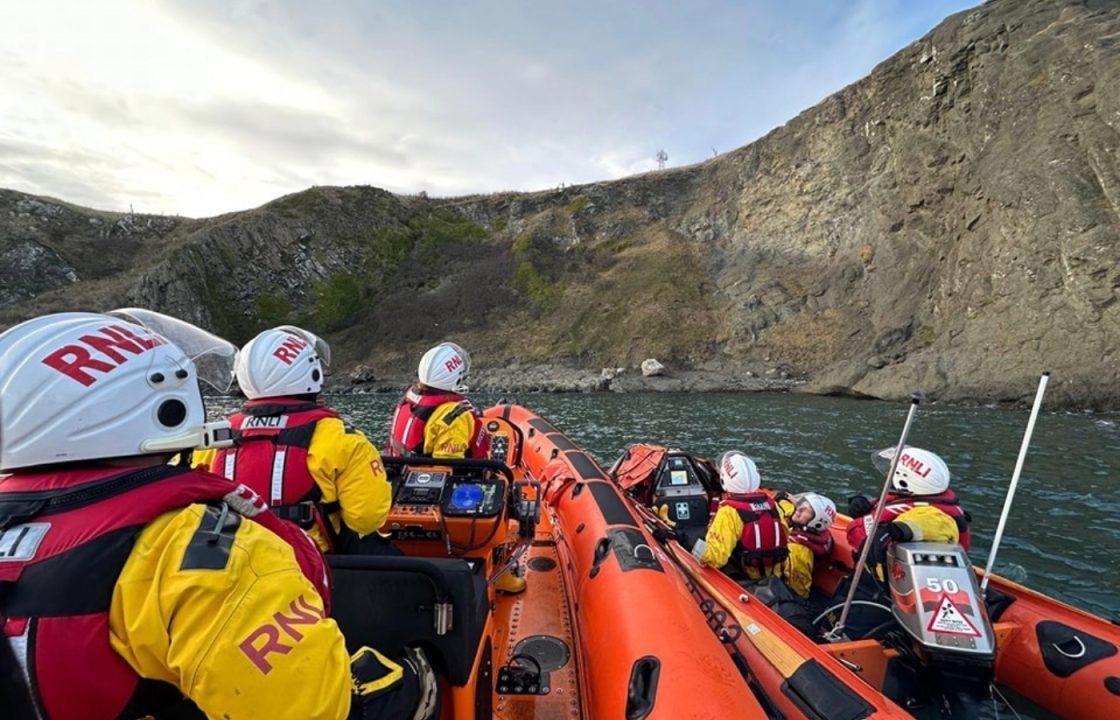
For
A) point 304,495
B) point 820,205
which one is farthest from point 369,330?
point 304,495

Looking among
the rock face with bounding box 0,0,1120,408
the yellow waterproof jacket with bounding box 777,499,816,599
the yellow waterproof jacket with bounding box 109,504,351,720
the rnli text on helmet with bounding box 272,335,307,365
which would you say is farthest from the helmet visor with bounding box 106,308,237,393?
the rock face with bounding box 0,0,1120,408

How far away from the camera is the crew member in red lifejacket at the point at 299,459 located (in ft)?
7.61

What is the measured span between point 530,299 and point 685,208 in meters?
13.3

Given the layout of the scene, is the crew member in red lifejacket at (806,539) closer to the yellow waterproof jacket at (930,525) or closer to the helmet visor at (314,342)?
the yellow waterproof jacket at (930,525)

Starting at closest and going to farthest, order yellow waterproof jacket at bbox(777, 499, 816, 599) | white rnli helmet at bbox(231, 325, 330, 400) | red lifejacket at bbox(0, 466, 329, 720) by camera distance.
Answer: red lifejacket at bbox(0, 466, 329, 720) → white rnli helmet at bbox(231, 325, 330, 400) → yellow waterproof jacket at bbox(777, 499, 816, 599)

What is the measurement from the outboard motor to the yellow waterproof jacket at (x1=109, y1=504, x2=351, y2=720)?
3.29m

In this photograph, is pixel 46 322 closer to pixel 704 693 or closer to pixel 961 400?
pixel 704 693

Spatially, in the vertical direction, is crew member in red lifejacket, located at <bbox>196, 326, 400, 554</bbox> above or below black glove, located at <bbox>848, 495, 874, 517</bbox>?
above

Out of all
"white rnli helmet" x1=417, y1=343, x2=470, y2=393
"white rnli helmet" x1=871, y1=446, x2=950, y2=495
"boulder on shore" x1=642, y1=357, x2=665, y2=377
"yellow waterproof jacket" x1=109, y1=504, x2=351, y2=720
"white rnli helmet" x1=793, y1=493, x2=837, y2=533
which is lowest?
"white rnli helmet" x1=793, y1=493, x2=837, y2=533

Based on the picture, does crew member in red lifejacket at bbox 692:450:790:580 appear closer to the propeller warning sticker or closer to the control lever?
the propeller warning sticker

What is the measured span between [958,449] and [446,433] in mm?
11207

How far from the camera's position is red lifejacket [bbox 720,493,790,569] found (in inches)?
163

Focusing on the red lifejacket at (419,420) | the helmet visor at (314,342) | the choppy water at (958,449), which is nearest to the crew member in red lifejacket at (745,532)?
the red lifejacket at (419,420)

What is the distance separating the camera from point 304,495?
236 cm
